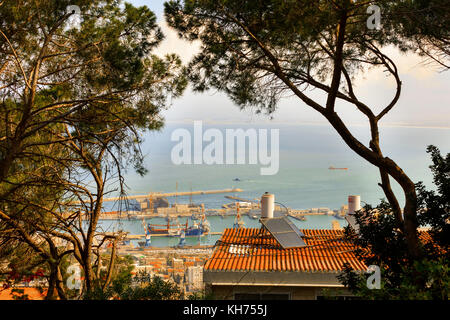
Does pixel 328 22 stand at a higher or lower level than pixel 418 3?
lower

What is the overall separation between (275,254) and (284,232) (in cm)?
72

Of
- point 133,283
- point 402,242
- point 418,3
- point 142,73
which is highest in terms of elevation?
point 418,3

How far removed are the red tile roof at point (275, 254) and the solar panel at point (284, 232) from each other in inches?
4.1

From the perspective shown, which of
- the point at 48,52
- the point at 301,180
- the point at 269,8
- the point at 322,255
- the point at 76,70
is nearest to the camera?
the point at 269,8

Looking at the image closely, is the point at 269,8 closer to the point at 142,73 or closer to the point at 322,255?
the point at 142,73

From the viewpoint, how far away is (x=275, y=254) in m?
6.88

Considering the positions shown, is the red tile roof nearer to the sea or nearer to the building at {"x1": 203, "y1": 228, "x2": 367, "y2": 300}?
the building at {"x1": 203, "y1": 228, "x2": 367, "y2": 300}

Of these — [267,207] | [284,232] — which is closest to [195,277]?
[284,232]

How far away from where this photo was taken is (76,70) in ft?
20.2

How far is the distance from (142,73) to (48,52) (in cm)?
126

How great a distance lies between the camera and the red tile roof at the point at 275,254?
622 cm

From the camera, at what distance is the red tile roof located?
20.4ft

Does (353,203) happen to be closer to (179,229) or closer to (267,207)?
(267,207)
